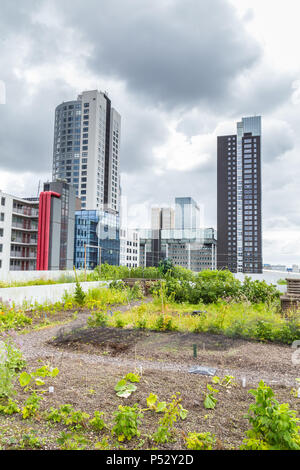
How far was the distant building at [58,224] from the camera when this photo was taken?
2166cm

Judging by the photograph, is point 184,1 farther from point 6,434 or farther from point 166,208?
point 166,208

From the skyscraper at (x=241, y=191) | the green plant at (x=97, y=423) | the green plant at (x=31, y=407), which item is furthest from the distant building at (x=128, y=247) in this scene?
the green plant at (x=97, y=423)

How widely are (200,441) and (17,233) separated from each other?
101 feet

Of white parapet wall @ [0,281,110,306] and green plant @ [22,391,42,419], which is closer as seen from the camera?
green plant @ [22,391,42,419]

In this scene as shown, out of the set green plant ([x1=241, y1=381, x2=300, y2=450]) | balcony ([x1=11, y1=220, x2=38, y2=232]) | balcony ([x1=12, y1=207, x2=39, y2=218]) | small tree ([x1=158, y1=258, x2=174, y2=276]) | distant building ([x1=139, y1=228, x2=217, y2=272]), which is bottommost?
green plant ([x1=241, y1=381, x2=300, y2=450])

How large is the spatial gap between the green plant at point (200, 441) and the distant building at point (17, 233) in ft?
89.1

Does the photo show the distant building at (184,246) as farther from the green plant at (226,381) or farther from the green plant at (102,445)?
the green plant at (102,445)

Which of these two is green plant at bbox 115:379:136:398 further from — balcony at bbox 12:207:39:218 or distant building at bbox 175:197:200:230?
balcony at bbox 12:207:39:218

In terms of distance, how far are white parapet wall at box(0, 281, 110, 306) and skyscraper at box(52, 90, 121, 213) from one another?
44747mm

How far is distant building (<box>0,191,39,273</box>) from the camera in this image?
26.9 m

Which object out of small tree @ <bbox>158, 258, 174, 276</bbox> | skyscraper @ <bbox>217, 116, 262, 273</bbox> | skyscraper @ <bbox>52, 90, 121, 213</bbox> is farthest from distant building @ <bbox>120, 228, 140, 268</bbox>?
small tree @ <bbox>158, 258, 174, 276</bbox>

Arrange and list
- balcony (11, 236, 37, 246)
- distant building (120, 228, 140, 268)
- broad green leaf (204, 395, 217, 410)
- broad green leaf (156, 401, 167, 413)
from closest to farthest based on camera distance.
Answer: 1. broad green leaf (156, 401, 167, 413)
2. broad green leaf (204, 395, 217, 410)
3. balcony (11, 236, 37, 246)
4. distant building (120, 228, 140, 268)

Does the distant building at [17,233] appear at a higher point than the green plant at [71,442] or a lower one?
higher

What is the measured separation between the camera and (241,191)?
49312mm
